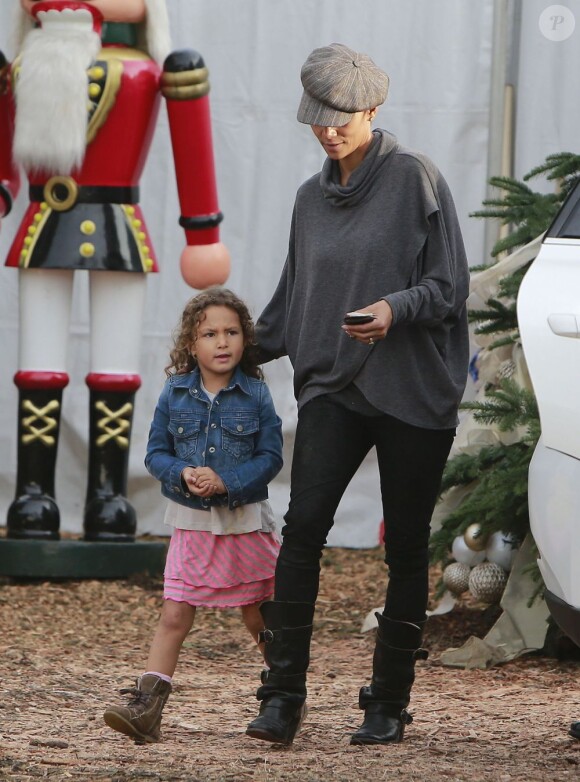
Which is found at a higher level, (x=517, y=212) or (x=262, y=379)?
(x=517, y=212)

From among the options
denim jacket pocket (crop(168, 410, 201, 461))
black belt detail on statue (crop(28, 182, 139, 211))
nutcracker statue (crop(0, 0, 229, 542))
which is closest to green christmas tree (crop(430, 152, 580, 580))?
nutcracker statue (crop(0, 0, 229, 542))

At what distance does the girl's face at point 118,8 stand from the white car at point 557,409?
2.91 meters

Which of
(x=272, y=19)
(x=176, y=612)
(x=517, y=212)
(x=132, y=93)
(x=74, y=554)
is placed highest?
(x=272, y=19)

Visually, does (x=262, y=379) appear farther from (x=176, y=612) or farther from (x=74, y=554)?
(x=74, y=554)

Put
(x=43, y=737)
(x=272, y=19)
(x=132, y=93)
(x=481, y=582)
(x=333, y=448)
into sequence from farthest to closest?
(x=272, y=19) → (x=132, y=93) → (x=481, y=582) → (x=43, y=737) → (x=333, y=448)

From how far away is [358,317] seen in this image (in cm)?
278

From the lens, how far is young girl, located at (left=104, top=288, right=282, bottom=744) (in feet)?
10.6

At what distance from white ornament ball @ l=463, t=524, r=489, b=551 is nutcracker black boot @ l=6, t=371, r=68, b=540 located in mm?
1695

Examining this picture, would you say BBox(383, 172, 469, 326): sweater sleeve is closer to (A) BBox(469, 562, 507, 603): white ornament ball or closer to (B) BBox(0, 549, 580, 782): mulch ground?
(B) BBox(0, 549, 580, 782): mulch ground

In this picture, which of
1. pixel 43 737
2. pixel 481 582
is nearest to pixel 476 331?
pixel 481 582

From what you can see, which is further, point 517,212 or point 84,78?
point 84,78

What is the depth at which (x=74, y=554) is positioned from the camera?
534 centimetres

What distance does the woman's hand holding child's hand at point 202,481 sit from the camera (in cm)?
315

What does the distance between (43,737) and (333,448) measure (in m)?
0.95
